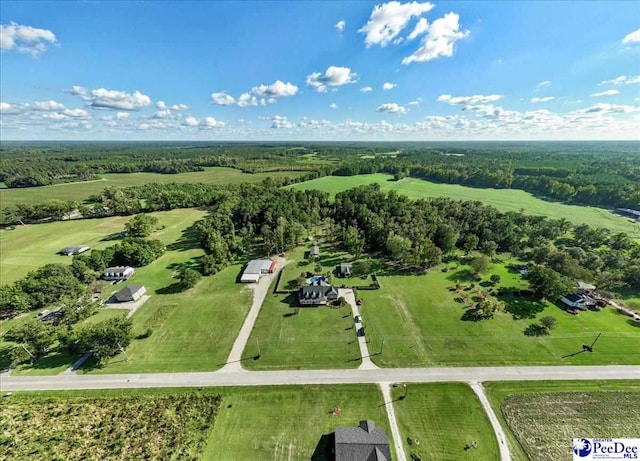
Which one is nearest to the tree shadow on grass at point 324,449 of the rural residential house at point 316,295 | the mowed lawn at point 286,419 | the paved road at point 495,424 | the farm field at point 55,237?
the mowed lawn at point 286,419

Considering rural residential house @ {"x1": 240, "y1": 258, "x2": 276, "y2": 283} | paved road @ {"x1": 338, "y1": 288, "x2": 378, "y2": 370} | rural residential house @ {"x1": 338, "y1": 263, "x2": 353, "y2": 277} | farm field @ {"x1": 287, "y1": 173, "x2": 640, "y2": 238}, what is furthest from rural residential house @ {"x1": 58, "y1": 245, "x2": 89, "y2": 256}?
farm field @ {"x1": 287, "y1": 173, "x2": 640, "y2": 238}

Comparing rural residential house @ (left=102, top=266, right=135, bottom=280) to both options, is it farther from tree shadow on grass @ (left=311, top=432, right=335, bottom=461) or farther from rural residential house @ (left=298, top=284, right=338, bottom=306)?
tree shadow on grass @ (left=311, top=432, right=335, bottom=461)

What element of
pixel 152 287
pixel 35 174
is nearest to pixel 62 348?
pixel 152 287

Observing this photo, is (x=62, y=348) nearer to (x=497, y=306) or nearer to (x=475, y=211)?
(x=497, y=306)

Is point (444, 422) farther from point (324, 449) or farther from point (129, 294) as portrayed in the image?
point (129, 294)

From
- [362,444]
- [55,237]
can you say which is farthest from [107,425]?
[55,237]
